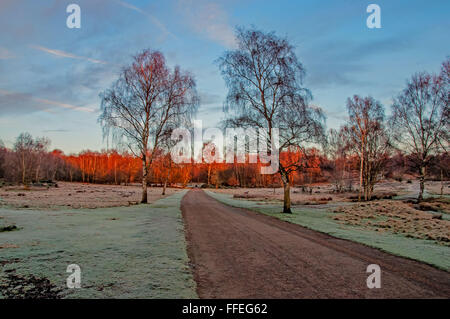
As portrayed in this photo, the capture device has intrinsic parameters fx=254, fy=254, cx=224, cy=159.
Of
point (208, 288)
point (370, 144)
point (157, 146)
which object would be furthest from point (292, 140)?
point (370, 144)

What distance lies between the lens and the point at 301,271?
225 inches

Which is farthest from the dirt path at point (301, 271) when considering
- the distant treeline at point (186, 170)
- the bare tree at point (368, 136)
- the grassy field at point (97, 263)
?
the bare tree at point (368, 136)

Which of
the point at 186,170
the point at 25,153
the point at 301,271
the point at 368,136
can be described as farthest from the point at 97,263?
the point at 186,170

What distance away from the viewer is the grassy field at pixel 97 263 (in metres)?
4.60

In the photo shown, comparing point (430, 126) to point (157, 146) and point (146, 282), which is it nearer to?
point (157, 146)

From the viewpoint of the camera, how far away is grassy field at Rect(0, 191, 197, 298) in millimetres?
4602

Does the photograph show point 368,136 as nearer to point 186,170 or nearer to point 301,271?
Answer: point 301,271

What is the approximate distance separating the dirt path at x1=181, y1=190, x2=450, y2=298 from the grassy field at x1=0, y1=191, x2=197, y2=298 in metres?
0.58

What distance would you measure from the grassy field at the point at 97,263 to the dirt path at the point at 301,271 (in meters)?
0.58

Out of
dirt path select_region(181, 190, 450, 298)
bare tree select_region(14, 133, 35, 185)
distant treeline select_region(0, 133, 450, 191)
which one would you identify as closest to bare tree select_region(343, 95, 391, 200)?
distant treeline select_region(0, 133, 450, 191)

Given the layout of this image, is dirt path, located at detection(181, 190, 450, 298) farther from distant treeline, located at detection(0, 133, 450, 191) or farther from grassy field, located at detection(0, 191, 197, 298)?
distant treeline, located at detection(0, 133, 450, 191)

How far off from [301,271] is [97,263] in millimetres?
4849

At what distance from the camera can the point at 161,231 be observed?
1090 cm
